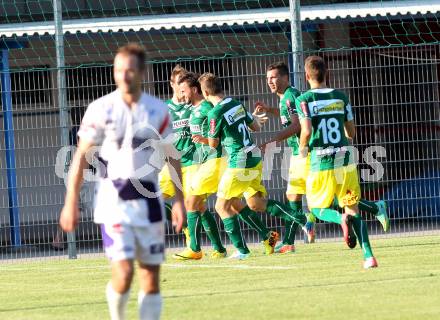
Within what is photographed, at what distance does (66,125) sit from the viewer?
16875mm

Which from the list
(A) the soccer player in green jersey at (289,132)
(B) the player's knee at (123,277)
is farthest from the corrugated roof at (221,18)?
(B) the player's knee at (123,277)

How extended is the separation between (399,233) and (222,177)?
150 inches

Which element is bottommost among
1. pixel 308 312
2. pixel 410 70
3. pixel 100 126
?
pixel 308 312

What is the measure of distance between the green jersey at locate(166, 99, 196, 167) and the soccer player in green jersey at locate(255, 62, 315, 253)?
3.21 feet

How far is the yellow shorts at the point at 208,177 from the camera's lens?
595 inches

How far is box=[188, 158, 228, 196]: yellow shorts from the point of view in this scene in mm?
15109

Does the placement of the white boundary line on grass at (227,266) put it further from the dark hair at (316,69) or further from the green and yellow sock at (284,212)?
the dark hair at (316,69)

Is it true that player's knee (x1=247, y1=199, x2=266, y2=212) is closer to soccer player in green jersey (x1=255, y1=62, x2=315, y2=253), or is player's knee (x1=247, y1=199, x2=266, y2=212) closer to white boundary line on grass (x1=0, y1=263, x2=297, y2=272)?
soccer player in green jersey (x1=255, y1=62, x2=315, y2=253)

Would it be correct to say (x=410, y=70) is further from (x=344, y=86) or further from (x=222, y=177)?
(x=222, y=177)

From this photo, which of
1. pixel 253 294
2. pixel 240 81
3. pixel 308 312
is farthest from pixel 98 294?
pixel 240 81

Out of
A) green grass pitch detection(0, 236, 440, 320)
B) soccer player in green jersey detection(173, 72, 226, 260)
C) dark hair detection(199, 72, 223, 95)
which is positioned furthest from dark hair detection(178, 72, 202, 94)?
green grass pitch detection(0, 236, 440, 320)

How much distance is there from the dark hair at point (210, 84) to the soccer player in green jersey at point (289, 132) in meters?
0.53

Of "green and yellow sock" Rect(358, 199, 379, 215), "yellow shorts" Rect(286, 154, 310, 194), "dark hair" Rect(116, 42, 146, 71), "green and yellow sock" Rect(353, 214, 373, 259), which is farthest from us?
"yellow shorts" Rect(286, 154, 310, 194)

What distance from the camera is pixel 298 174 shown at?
50.8ft
